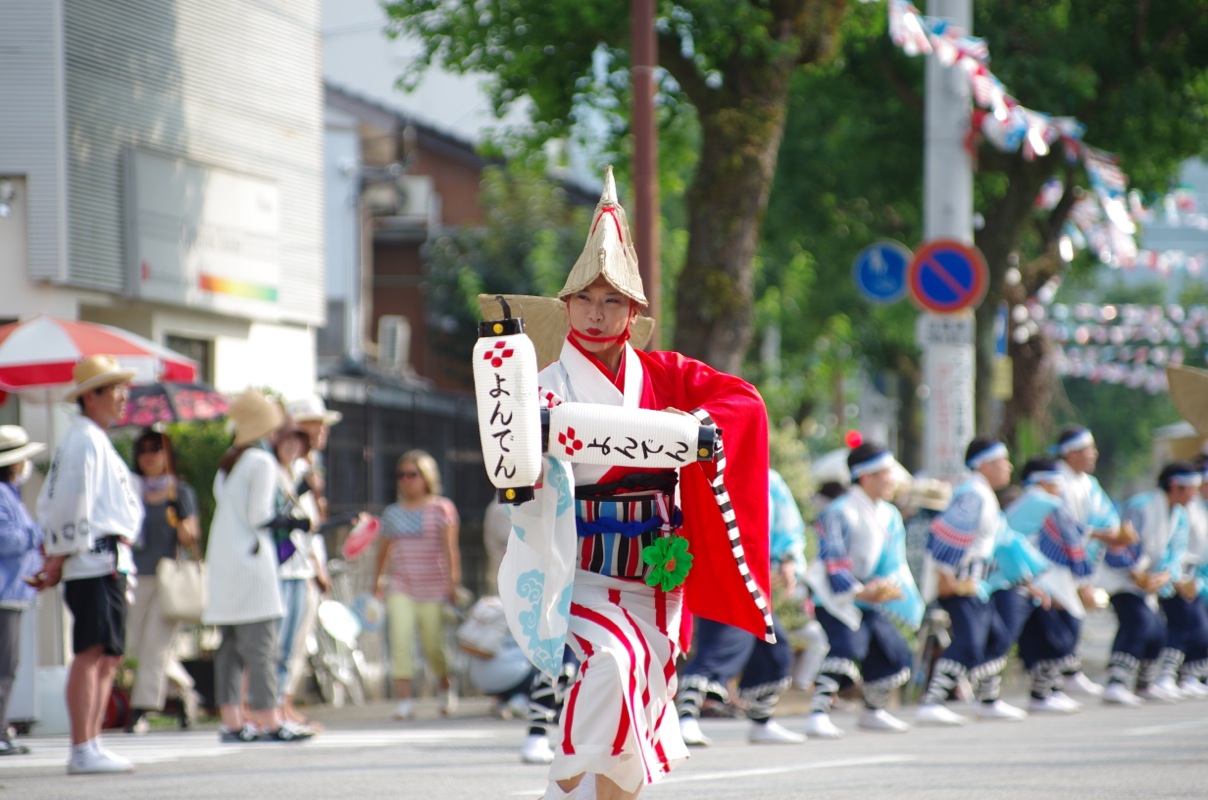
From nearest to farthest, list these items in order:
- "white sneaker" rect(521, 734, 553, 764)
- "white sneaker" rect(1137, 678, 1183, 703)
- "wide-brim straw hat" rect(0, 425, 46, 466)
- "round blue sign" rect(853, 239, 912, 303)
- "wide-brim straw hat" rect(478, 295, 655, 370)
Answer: "wide-brim straw hat" rect(478, 295, 655, 370)
"white sneaker" rect(521, 734, 553, 764)
"wide-brim straw hat" rect(0, 425, 46, 466)
"white sneaker" rect(1137, 678, 1183, 703)
"round blue sign" rect(853, 239, 912, 303)

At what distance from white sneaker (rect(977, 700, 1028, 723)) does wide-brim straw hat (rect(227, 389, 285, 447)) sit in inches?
206

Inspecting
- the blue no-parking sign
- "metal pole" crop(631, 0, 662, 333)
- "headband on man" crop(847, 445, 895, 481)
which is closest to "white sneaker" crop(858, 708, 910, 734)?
"headband on man" crop(847, 445, 895, 481)

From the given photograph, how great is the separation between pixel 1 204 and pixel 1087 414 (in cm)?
6127

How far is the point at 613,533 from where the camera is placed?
18.9 ft

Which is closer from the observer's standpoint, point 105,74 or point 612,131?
point 105,74

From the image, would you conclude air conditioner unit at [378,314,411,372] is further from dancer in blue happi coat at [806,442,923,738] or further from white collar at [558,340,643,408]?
white collar at [558,340,643,408]

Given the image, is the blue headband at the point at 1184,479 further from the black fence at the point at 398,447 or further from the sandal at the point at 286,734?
the sandal at the point at 286,734

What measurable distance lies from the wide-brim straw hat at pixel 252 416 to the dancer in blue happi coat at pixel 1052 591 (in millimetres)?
5459

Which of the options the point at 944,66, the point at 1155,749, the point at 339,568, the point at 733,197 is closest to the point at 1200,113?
the point at 944,66

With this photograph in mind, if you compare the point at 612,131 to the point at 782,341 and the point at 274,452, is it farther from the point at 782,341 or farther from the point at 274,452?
the point at 782,341

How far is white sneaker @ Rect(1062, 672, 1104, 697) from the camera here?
1518cm

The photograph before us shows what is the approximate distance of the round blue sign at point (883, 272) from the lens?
16438 millimetres

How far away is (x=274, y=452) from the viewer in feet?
36.6

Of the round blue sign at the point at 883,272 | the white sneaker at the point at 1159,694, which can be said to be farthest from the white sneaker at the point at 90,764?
the round blue sign at the point at 883,272
